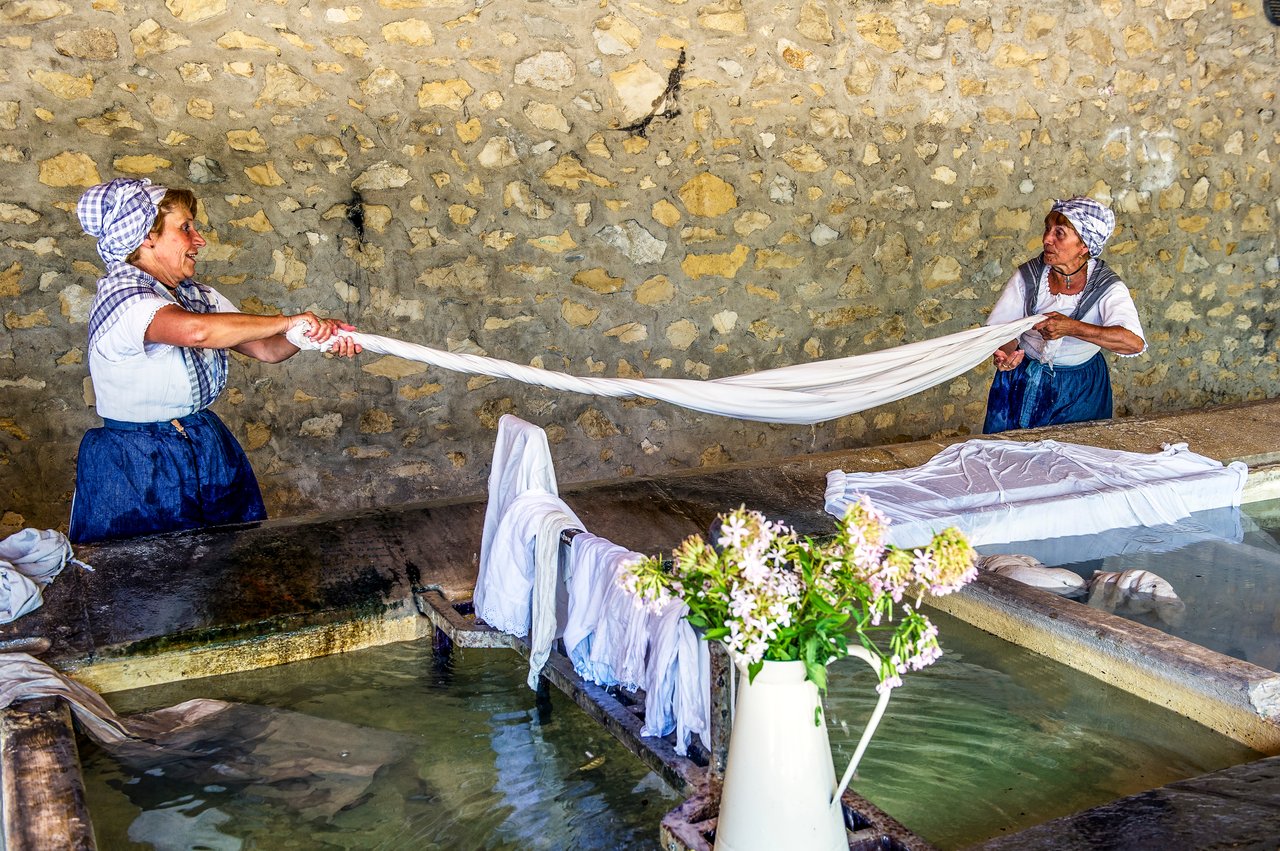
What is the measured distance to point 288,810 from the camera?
211 cm

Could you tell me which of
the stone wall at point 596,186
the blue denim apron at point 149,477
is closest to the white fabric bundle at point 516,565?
the blue denim apron at point 149,477

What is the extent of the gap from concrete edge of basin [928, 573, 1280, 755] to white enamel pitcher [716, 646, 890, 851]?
42.3 inches

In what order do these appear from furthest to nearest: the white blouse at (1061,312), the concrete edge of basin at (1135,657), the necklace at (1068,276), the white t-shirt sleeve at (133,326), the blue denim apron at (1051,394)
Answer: the blue denim apron at (1051,394) < the necklace at (1068,276) < the white blouse at (1061,312) < the white t-shirt sleeve at (133,326) < the concrete edge of basin at (1135,657)

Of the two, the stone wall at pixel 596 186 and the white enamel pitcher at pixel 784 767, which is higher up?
the stone wall at pixel 596 186

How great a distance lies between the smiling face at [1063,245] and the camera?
13.1 ft

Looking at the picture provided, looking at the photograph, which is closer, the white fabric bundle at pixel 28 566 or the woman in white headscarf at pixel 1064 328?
the white fabric bundle at pixel 28 566

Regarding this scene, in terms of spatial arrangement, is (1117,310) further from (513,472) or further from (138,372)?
(138,372)

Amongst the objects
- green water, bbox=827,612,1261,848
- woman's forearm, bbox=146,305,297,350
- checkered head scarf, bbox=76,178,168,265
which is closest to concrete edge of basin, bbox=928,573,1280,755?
green water, bbox=827,612,1261,848

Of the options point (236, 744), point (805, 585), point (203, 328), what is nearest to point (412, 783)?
point (236, 744)

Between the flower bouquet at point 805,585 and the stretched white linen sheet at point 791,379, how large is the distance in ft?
4.78

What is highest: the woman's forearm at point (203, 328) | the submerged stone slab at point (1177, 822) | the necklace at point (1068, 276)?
the necklace at point (1068, 276)

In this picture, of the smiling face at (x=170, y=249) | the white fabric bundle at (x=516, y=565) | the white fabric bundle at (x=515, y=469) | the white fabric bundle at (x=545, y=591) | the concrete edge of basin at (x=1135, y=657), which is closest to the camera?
the concrete edge of basin at (x=1135, y=657)

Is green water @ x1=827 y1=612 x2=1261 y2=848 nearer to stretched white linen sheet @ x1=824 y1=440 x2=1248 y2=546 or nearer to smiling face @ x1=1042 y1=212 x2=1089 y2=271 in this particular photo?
stretched white linen sheet @ x1=824 y1=440 x2=1248 y2=546

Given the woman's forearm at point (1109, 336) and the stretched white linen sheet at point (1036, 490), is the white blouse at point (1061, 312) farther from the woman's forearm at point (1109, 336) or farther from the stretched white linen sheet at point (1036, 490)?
the stretched white linen sheet at point (1036, 490)
